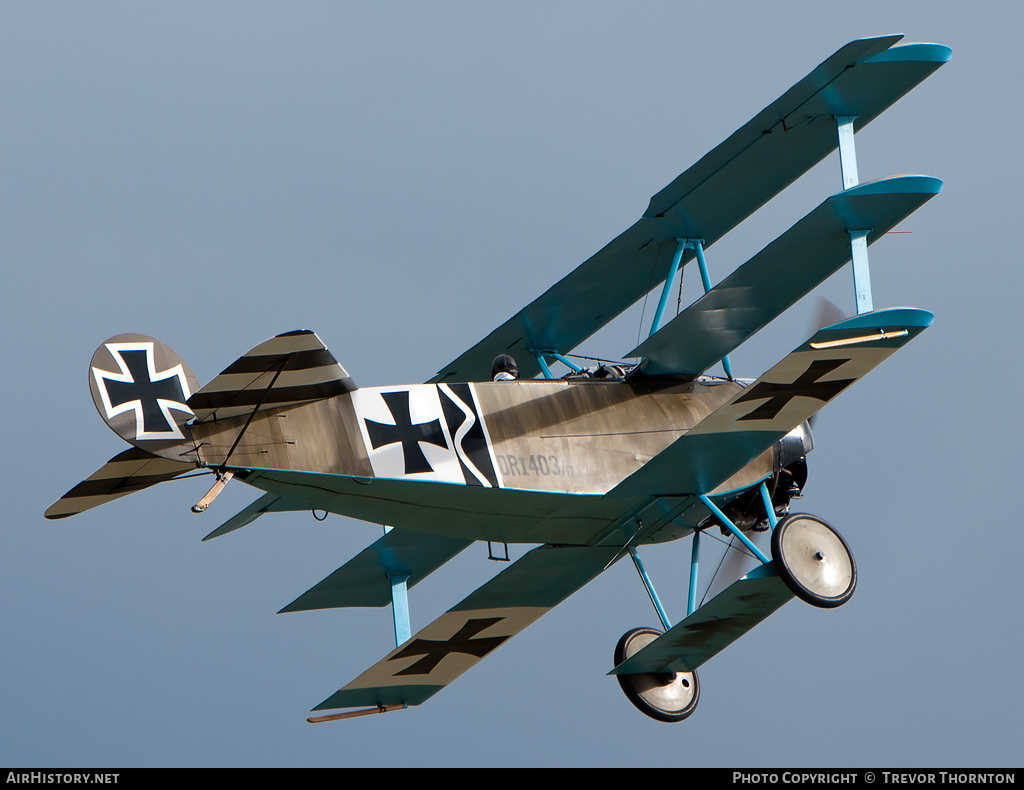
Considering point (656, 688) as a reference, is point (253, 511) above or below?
above

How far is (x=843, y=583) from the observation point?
42.7 ft

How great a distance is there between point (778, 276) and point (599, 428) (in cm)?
188

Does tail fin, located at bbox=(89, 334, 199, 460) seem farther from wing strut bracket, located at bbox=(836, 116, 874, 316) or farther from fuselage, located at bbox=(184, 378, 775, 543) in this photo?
wing strut bracket, located at bbox=(836, 116, 874, 316)

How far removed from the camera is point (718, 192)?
1355 cm

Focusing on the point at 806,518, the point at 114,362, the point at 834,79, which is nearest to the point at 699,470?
the point at 806,518

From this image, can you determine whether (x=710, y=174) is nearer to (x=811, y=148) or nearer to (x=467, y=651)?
(x=811, y=148)

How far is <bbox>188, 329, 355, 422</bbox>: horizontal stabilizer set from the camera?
10859 mm

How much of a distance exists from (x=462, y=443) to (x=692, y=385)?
2581 mm

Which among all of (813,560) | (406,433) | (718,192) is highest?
(718,192)

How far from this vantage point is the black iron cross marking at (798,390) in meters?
11.9

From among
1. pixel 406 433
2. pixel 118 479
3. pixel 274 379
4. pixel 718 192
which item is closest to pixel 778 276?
pixel 718 192

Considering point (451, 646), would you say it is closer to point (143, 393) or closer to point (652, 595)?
point (652, 595)

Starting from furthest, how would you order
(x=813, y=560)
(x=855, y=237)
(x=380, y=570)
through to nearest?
(x=380, y=570), (x=813, y=560), (x=855, y=237)

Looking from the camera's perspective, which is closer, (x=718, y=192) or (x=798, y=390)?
(x=798, y=390)
